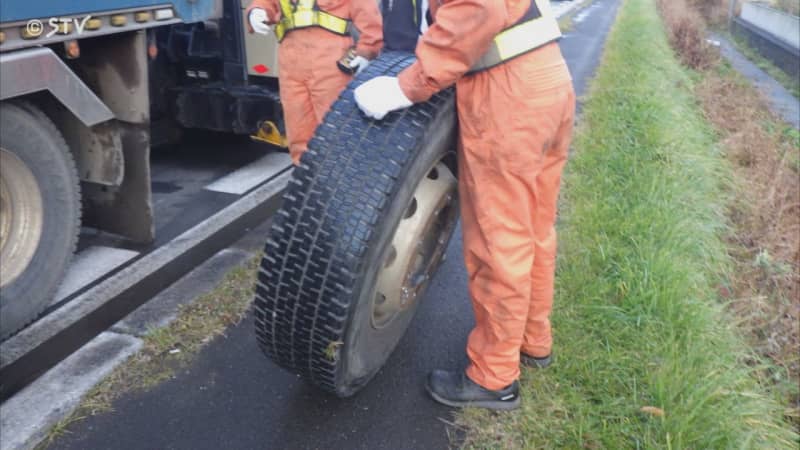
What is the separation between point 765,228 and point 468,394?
3700 millimetres

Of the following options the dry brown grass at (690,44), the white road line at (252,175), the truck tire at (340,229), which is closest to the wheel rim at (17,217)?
the truck tire at (340,229)

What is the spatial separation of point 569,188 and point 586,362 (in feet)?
7.32

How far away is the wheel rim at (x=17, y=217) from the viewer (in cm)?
274

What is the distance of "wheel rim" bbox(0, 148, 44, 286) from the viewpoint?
2.74 metres

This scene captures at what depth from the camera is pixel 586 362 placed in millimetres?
2609

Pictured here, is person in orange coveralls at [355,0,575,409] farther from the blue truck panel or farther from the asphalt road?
the blue truck panel

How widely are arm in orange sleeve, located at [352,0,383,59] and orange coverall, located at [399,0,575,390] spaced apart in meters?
1.33

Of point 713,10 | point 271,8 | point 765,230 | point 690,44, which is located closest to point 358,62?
point 271,8

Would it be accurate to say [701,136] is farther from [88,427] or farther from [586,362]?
[88,427]

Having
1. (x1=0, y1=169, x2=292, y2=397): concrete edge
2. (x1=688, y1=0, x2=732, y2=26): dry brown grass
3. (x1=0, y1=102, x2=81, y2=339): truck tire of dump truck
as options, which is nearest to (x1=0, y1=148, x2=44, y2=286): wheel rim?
(x1=0, y1=102, x2=81, y2=339): truck tire of dump truck

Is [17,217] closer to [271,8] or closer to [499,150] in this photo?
[271,8]

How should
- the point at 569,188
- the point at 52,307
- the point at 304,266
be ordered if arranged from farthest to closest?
the point at 569,188 → the point at 52,307 → the point at 304,266

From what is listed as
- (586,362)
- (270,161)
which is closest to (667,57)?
(270,161)

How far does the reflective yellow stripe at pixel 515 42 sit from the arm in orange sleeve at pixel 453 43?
8 centimetres
